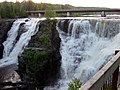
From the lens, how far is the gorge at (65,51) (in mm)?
14701

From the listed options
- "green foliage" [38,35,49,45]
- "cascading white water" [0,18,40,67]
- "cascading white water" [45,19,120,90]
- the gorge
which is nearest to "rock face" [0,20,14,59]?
"cascading white water" [0,18,40,67]

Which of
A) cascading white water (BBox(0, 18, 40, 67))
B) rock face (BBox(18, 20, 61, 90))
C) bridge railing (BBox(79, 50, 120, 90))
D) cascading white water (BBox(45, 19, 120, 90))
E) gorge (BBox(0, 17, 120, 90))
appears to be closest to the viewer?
bridge railing (BBox(79, 50, 120, 90))

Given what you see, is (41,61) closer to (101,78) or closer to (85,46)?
(85,46)

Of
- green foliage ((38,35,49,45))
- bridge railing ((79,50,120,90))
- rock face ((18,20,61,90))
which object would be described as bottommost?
rock face ((18,20,61,90))

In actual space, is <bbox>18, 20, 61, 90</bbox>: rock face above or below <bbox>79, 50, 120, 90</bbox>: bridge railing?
below

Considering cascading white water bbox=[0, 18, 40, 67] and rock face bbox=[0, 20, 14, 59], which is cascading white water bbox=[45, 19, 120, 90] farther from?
rock face bbox=[0, 20, 14, 59]

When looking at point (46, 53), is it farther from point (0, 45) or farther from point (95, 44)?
point (0, 45)

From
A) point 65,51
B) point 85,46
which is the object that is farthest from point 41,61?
point 85,46

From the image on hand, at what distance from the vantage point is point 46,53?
15.2m

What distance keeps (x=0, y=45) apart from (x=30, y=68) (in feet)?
18.4

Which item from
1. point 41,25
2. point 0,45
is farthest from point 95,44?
point 0,45

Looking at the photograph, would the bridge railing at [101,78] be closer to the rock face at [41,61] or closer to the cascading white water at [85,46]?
the cascading white water at [85,46]

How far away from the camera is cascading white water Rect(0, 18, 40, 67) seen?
738 inches

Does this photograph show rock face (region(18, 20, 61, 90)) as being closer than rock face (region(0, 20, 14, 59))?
Yes
